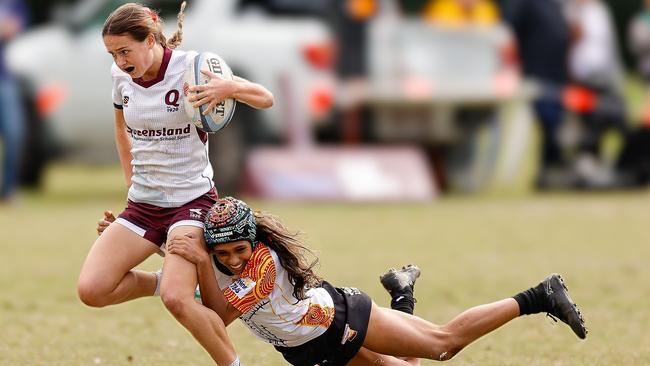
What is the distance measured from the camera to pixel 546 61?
16.4 metres

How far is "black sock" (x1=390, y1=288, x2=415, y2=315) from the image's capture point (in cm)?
679

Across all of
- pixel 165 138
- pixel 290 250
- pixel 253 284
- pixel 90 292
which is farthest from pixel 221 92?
pixel 90 292

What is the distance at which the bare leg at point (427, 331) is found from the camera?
6305 mm

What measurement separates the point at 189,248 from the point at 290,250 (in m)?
0.45

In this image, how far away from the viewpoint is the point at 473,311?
6539 mm

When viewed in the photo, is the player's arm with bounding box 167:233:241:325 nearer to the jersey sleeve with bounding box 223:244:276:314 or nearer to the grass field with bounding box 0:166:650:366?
the jersey sleeve with bounding box 223:244:276:314

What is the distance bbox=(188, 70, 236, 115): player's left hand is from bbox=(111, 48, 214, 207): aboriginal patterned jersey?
0.65 feet

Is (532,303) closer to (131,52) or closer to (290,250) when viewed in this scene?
(290,250)

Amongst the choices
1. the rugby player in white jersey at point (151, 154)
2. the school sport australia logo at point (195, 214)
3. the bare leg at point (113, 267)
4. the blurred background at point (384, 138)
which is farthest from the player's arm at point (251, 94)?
the blurred background at point (384, 138)

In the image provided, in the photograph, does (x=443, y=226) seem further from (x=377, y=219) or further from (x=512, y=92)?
(x=512, y=92)

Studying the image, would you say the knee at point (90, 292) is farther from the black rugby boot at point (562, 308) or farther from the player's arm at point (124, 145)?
the black rugby boot at point (562, 308)

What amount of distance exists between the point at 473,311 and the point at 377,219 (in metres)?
6.87

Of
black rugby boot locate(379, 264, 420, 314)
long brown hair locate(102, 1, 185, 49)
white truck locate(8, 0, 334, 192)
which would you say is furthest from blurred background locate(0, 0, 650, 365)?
long brown hair locate(102, 1, 185, 49)

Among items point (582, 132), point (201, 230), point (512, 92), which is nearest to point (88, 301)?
point (201, 230)
